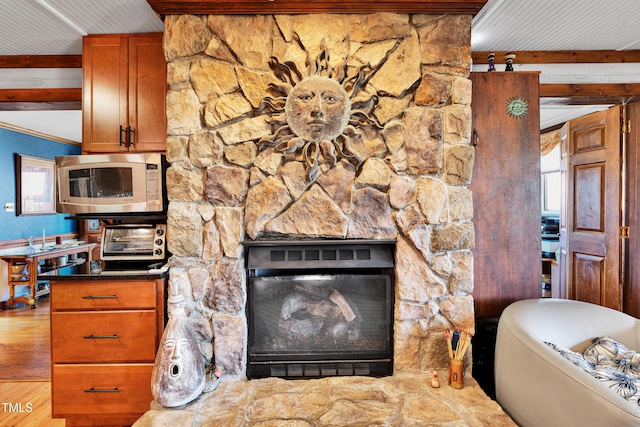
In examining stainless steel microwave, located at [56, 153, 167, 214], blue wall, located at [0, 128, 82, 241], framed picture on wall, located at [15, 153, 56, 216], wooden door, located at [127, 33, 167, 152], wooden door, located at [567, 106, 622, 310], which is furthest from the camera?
framed picture on wall, located at [15, 153, 56, 216]

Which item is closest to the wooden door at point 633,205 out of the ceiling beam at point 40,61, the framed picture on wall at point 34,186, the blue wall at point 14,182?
the ceiling beam at point 40,61

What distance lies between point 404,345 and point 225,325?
1054 millimetres

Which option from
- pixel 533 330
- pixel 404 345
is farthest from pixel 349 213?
pixel 533 330

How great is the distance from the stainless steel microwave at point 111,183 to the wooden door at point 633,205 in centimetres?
359

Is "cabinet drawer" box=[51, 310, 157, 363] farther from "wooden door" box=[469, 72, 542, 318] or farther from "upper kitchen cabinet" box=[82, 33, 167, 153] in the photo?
"wooden door" box=[469, 72, 542, 318]

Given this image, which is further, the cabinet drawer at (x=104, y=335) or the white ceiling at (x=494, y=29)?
the white ceiling at (x=494, y=29)

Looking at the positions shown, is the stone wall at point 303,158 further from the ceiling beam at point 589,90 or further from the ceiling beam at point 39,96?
the ceiling beam at point 39,96

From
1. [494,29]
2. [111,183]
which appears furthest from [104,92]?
[494,29]

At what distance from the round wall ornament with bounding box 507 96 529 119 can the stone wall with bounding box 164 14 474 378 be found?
0.50 metres

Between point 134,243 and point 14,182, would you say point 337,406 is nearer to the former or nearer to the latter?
point 134,243

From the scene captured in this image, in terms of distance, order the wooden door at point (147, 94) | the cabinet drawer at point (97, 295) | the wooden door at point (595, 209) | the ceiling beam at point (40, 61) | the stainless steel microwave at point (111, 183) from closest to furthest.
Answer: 1. the cabinet drawer at point (97, 295)
2. the stainless steel microwave at point (111, 183)
3. the wooden door at point (147, 94)
4. the ceiling beam at point (40, 61)
5. the wooden door at point (595, 209)

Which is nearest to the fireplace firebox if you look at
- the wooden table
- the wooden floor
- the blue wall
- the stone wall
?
the stone wall

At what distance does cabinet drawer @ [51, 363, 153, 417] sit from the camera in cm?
181

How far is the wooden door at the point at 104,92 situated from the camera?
210cm
